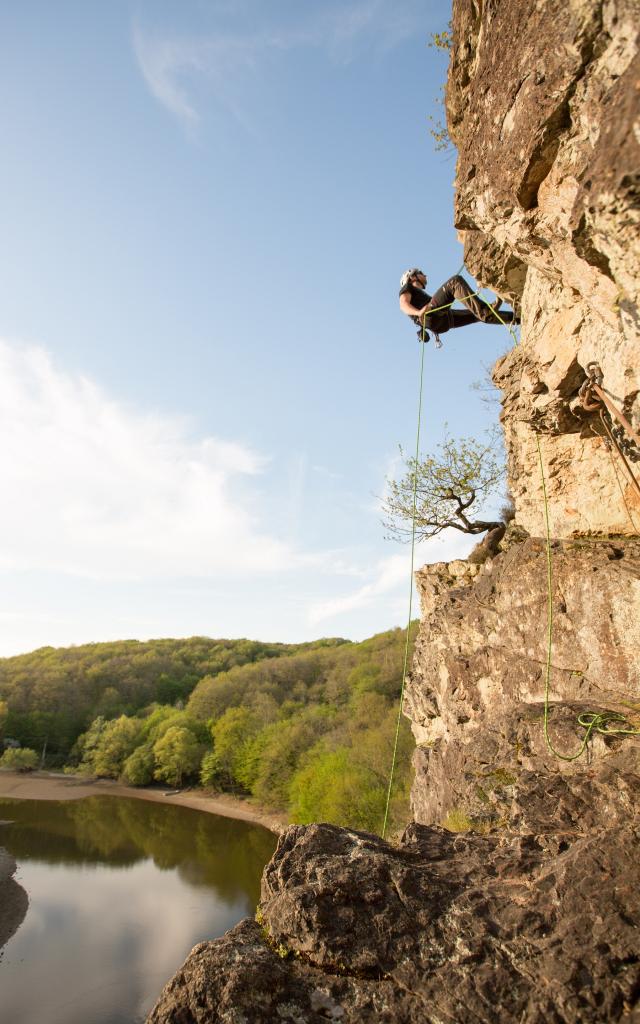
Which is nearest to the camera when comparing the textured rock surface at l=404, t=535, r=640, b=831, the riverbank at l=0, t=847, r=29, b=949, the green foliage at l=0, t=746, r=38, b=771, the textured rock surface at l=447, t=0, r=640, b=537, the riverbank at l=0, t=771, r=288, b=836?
the textured rock surface at l=447, t=0, r=640, b=537

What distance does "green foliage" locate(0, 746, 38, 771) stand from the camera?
68125mm

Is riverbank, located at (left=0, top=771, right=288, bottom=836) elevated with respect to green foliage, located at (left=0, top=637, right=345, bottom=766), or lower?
lower

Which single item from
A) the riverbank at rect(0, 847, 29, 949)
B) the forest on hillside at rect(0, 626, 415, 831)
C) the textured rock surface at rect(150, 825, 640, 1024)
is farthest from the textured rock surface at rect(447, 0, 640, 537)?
the riverbank at rect(0, 847, 29, 949)

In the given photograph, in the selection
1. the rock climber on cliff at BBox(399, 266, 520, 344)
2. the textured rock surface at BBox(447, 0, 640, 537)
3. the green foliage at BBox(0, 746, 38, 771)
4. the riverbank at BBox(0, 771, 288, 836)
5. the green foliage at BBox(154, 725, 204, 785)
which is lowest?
the riverbank at BBox(0, 771, 288, 836)

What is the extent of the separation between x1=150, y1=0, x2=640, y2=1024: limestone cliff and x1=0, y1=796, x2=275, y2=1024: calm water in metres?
20.9

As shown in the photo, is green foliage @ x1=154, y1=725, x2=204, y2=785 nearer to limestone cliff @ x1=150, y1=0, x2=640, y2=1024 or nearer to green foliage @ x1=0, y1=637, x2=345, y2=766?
green foliage @ x1=0, y1=637, x2=345, y2=766

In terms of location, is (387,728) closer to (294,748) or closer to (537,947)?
(294,748)

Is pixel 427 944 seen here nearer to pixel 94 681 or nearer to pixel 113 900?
pixel 113 900

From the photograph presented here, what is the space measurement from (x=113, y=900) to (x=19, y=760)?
48.7 metres

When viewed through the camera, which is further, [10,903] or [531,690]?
[10,903]

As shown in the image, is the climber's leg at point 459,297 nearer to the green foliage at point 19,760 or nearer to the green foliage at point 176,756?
the green foliage at point 176,756

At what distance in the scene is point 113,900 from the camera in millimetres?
29859

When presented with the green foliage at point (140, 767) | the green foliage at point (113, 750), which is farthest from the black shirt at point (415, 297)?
the green foliage at point (113, 750)

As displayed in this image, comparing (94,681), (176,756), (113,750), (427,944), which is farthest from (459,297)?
(94,681)
